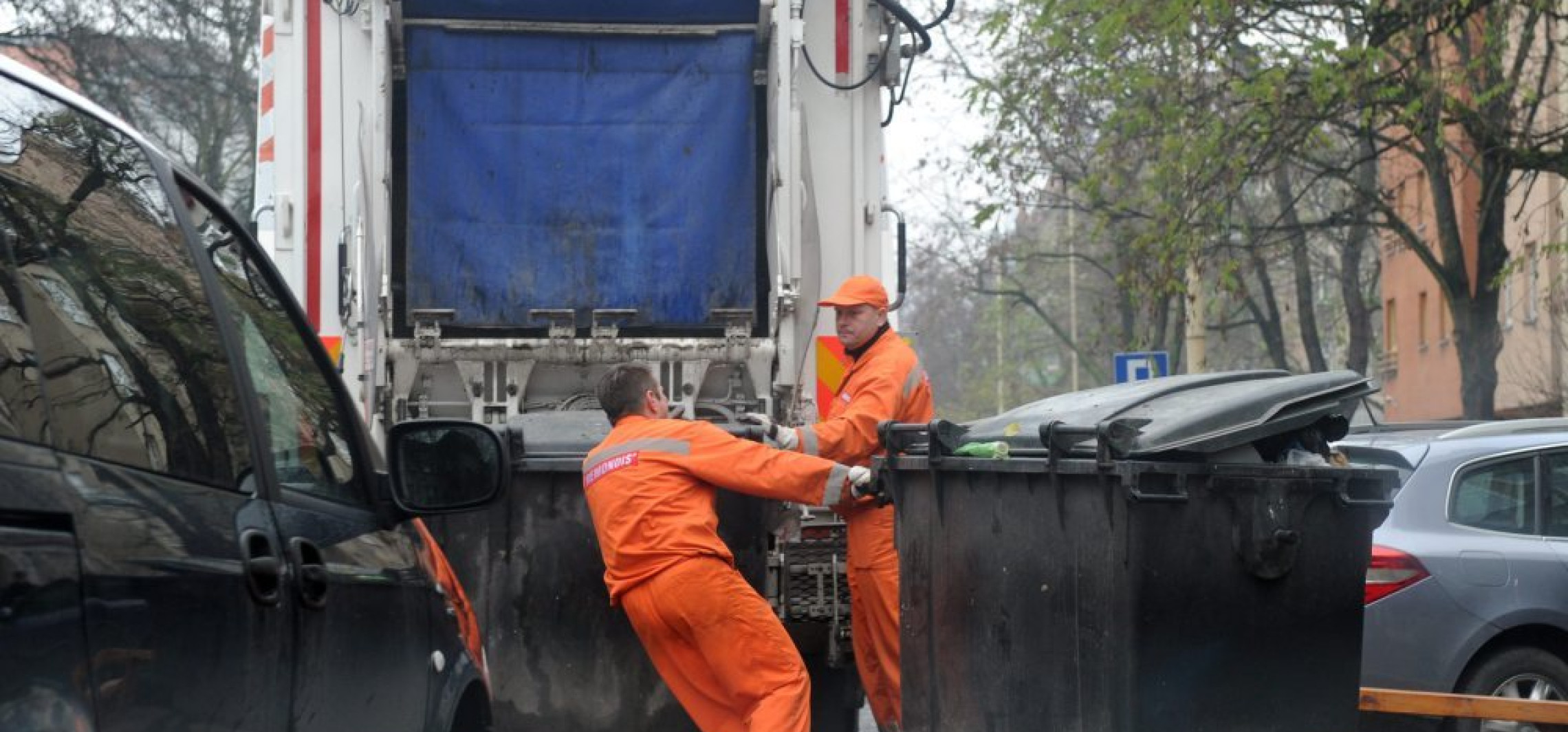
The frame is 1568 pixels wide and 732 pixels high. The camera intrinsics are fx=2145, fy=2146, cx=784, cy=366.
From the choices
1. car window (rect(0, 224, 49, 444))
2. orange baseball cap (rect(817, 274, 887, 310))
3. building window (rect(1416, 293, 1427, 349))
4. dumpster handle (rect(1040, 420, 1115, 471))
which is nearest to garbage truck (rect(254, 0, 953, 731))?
orange baseball cap (rect(817, 274, 887, 310))

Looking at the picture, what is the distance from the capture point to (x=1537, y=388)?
23.9 meters

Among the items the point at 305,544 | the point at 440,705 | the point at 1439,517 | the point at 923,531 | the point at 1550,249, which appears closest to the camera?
the point at 305,544

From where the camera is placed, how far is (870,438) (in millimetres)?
6914

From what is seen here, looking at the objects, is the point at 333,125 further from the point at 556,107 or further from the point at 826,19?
the point at 826,19

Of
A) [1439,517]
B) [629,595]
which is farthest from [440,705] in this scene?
[1439,517]

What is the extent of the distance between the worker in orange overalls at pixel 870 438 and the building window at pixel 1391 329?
36.6 meters

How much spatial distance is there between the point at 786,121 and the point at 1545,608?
10.6ft

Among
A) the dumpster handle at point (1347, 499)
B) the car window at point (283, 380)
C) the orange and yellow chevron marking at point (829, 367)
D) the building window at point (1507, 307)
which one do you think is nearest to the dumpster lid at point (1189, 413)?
the dumpster handle at point (1347, 499)

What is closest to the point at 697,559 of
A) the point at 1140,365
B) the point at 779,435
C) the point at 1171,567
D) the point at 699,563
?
the point at 699,563

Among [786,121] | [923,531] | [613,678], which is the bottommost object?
[613,678]

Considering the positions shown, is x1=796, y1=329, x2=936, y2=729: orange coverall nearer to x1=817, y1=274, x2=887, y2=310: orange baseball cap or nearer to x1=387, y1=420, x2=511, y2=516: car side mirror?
x1=817, y1=274, x2=887, y2=310: orange baseball cap

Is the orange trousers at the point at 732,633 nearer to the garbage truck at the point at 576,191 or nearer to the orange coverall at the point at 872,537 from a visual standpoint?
the orange coverall at the point at 872,537

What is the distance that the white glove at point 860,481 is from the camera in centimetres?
628

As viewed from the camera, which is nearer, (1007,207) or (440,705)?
(440,705)
